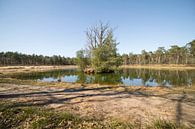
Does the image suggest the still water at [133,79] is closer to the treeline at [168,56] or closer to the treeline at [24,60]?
the treeline at [168,56]

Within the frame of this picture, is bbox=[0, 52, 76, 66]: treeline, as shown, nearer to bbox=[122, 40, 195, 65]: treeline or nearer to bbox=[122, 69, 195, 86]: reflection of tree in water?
bbox=[122, 40, 195, 65]: treeline

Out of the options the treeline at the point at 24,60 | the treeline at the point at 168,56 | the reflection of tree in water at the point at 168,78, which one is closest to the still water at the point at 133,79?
the reflection of tree in water at the point at 168,78

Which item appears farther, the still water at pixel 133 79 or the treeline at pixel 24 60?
the treeline at pixel 24 60

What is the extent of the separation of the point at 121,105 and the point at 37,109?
361 centimetres

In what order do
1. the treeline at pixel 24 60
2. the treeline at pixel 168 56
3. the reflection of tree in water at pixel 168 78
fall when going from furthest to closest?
the treeline at pixel 24 60 < the treeline at pixel 168 56 < the reflection of tree in water at pixel 168 78

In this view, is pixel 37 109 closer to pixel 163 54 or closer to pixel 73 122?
pixel 73 122

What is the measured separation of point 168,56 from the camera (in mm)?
91938

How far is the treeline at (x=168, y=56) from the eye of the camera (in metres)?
76.2

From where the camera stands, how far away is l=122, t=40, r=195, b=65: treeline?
76250mm

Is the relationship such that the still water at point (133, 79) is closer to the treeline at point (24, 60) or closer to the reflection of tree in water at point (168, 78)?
the reflection of tree in water at point (168, 78)

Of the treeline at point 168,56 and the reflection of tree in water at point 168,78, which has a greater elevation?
the treeline at point 168,56

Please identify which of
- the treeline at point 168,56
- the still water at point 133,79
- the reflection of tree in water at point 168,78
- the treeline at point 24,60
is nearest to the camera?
the reflection of tree in water at point 168,78

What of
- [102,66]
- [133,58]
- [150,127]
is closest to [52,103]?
[150,127]

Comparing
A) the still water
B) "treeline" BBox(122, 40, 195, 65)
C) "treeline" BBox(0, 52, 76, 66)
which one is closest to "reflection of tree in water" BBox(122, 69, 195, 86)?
the still water
